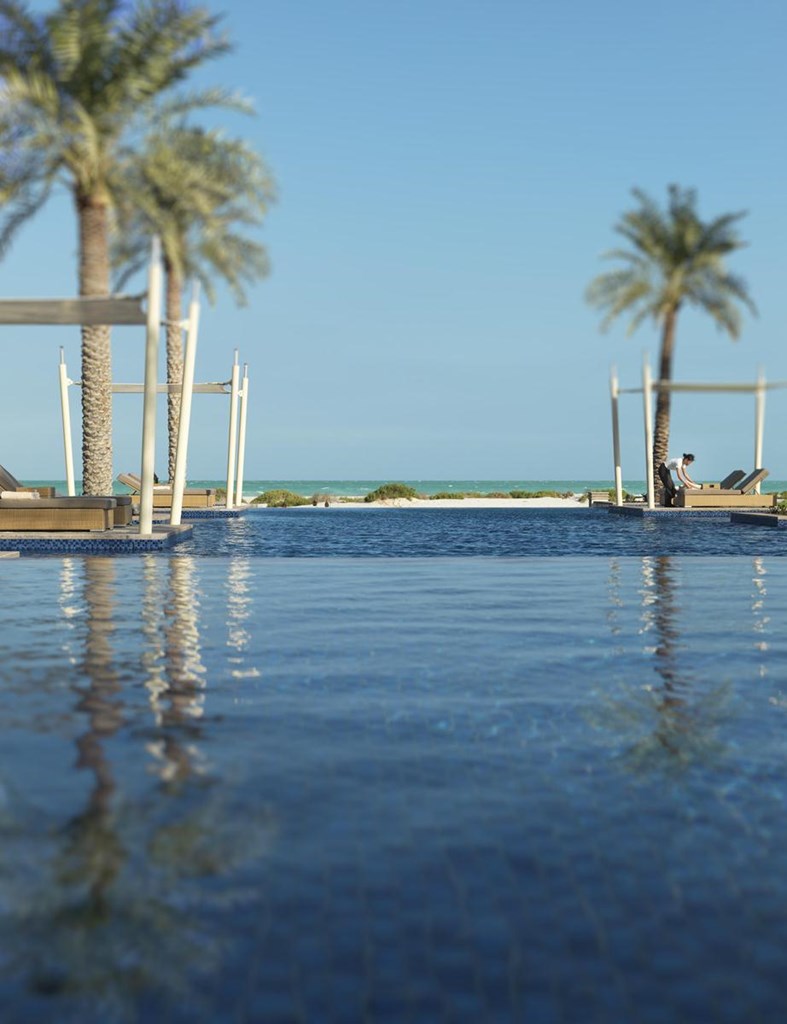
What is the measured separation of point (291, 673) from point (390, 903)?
3.27 meters

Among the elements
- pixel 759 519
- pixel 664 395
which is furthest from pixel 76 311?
pixel 664 395

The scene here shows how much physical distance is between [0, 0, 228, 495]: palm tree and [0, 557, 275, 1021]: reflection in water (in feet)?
52.4

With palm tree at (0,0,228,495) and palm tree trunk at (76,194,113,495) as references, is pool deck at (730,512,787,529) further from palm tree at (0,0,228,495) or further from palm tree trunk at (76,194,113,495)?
palm tree at (0,0,228,495)

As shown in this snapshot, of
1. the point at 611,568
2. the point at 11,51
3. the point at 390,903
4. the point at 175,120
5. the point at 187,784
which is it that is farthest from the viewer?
the point at 175,120

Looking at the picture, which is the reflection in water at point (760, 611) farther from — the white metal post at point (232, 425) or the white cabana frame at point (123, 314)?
the white metal post at point (232, 425)

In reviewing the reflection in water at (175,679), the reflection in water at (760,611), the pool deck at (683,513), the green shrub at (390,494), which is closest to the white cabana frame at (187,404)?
the reflection in water at (175,679)

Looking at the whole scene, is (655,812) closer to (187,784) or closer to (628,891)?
(628,891)

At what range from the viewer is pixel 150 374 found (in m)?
15.1

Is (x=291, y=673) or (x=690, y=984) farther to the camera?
(x=291, y=673)

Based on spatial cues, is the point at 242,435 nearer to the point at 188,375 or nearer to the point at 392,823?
the point at 188,375

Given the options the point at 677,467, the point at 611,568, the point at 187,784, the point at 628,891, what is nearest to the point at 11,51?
the point at 611,568

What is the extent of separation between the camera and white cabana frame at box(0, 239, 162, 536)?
13719mm

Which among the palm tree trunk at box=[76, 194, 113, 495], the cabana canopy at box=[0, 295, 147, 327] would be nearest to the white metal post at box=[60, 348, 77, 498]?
the palm tree trunk at box=[76, 194, 113, 495]

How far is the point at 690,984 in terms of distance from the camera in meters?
2.38
